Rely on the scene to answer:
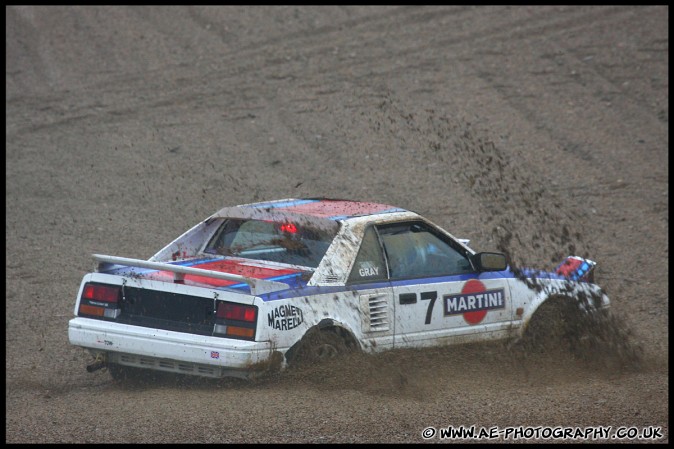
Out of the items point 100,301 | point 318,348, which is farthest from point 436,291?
point 100,301

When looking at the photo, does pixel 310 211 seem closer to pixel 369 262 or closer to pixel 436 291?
pixel 369 262

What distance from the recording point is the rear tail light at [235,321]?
6775 millimetres

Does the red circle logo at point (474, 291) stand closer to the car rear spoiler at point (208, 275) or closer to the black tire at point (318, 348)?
the black tire at point (318, 348)

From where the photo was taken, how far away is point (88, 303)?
23.9ft

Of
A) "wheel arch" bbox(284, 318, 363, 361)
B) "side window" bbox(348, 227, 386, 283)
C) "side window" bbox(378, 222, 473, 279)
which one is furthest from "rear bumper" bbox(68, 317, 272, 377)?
"side window" bbox(378, 222, 473, 279)

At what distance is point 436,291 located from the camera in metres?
7.68

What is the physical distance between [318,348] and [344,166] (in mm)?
7824

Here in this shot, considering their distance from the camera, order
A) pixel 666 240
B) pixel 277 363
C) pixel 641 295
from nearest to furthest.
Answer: pixel 277 363 < pixel 641 295 < pixel 666 240

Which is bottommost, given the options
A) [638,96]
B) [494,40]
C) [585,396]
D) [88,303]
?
[585,396]

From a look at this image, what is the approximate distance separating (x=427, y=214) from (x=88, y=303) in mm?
6515

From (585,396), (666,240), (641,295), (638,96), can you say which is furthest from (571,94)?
(585,396)

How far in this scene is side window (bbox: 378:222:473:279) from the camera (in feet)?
25.1

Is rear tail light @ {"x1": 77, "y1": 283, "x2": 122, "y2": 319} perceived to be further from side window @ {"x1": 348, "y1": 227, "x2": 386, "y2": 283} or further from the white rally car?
side window @ {"x1": 348, "y1": 227, "x2": 386, "y2": 283}

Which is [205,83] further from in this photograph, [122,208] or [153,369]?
[153,369]
